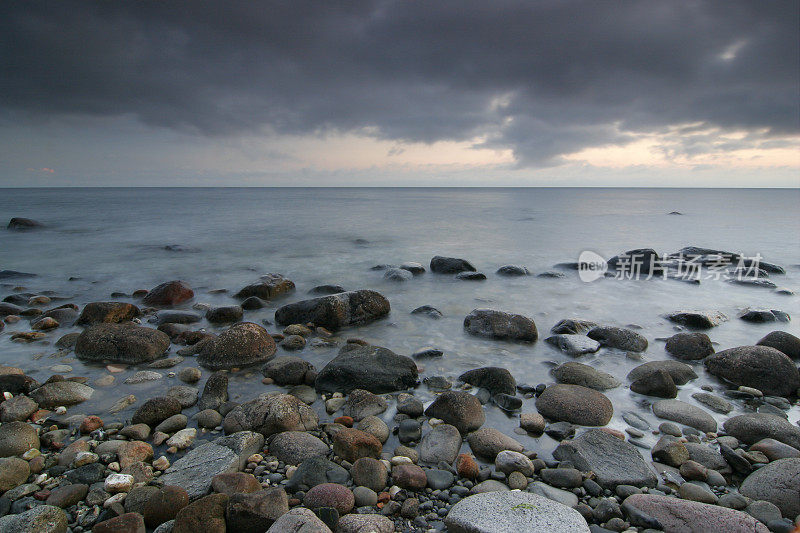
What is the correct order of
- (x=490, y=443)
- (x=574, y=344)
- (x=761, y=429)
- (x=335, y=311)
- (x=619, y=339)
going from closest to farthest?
(x=490, y=443) < (x=761, y=429) < (x=574, y=344) < (x=619, y=339) < (x=335, y=311)

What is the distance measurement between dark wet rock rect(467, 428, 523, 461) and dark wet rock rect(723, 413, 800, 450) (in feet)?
6.67

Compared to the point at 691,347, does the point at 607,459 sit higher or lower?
lower

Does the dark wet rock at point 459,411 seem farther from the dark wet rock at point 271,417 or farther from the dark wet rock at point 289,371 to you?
the dark wet rock at point 289,371

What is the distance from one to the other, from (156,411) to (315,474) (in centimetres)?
190

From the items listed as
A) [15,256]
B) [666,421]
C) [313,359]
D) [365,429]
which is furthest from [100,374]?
[15,256]

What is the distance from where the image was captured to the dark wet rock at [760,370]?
15.4 feet

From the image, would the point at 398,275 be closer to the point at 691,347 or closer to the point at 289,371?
the point at 289,371

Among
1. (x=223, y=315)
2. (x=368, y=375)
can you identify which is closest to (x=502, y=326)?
(x=368, y=375)

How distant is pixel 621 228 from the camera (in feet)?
89.8

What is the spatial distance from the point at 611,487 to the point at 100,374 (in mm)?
5633

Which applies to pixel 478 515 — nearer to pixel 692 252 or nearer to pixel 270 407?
pixel 270 407

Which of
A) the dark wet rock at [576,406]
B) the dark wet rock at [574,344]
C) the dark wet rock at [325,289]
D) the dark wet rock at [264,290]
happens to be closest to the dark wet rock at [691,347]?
the dark wet rock at [574,344]

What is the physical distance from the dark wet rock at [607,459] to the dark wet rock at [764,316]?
5.77 m

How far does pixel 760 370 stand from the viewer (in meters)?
4.82
